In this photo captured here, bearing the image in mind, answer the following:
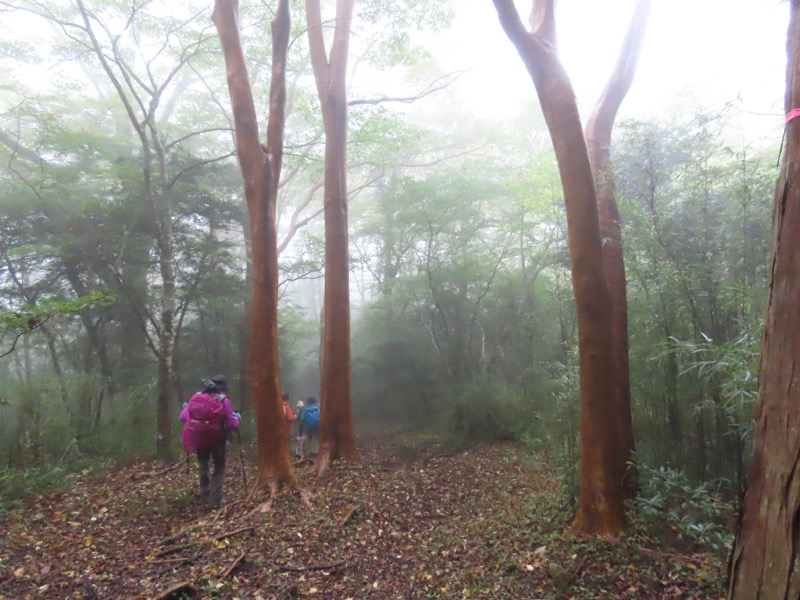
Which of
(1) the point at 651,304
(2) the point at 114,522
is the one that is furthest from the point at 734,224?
(2) the point at 114,522

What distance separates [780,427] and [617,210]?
13.4ft

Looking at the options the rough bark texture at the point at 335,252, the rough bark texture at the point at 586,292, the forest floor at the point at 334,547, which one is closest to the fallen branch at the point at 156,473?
the forest floor at the point at 334,547

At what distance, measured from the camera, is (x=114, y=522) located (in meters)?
5.27

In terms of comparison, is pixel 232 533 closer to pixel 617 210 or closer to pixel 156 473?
pixel 156 473

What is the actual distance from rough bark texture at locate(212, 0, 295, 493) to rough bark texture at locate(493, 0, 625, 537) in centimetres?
344

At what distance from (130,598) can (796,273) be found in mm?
4545

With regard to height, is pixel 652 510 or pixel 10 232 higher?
pixel 10 232

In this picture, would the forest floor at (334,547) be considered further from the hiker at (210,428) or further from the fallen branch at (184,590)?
the hiker at (210,428)

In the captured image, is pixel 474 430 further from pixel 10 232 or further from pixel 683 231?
pixel 10 232

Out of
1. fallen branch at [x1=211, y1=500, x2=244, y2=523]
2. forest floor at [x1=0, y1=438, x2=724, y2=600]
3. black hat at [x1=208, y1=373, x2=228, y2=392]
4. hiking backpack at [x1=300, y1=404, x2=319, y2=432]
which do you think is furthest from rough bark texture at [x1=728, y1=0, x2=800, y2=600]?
hiking backpack at [x1=300, y1=404, x2=319, y2=432]

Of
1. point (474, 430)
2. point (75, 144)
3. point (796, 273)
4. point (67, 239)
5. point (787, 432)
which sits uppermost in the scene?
point (75, 144)

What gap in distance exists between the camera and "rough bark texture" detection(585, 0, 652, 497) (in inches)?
177

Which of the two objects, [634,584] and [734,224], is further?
[734,224]

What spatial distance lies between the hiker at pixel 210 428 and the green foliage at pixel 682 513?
4.50m
